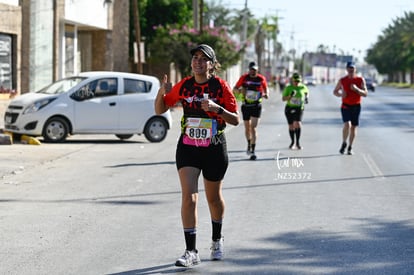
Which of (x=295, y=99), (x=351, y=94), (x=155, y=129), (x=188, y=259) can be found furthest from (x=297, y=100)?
(x=188, y=259)

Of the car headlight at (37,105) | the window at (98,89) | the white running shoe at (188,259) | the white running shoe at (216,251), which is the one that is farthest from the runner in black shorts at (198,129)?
the window at (98,89)

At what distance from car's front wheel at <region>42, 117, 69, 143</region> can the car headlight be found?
0.38 meters

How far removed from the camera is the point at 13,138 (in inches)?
861

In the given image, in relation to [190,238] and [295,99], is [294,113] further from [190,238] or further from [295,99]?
[190,238]

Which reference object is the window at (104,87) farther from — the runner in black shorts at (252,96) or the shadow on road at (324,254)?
the shadow on road at (324,254)

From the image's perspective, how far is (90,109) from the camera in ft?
71.5

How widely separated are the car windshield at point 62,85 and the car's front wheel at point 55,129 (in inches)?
36.2

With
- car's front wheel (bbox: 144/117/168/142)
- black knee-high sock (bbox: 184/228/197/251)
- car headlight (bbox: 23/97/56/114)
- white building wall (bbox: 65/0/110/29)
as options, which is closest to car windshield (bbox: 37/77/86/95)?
car headlight (bbox: 23/97/56/114)

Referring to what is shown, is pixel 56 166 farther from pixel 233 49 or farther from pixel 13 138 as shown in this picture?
pixel 233 49

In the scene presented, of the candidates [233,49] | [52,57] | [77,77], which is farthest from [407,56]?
[77,77]

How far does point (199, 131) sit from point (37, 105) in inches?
558

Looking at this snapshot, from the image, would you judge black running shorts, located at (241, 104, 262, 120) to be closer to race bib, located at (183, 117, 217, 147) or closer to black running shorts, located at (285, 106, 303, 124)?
black running shorts, located at (285, 106, 303, 124)

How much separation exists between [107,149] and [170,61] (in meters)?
26.4

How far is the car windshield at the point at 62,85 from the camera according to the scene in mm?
22342
